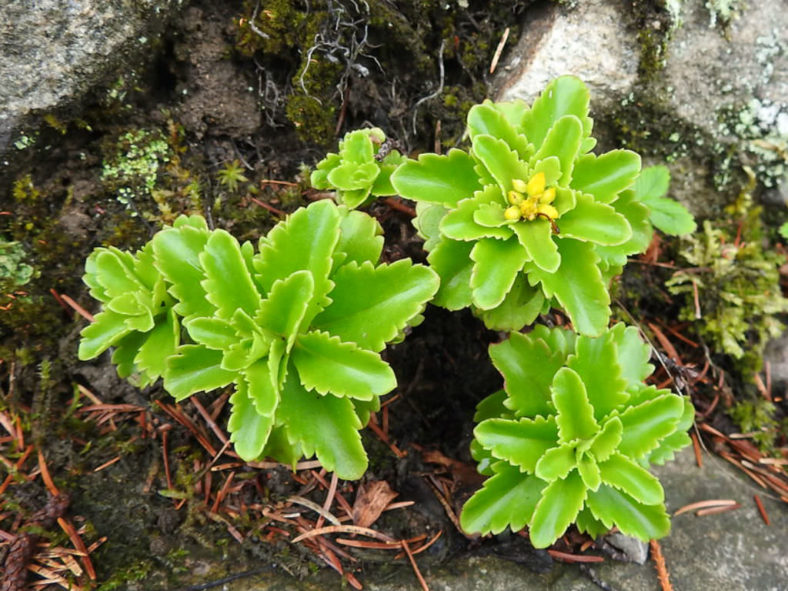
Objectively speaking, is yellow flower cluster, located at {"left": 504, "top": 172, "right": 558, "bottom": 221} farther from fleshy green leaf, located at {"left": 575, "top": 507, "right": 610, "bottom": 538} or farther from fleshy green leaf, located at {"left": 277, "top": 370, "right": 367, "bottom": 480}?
fleshy green leaf, located at {"left": 575, "top": 507, "right": 610, "bottom": 538}

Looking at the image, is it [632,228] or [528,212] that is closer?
[528,212]

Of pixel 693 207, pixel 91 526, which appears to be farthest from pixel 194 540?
pixel 693 207

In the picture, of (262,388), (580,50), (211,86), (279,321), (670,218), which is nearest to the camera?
(262,388)

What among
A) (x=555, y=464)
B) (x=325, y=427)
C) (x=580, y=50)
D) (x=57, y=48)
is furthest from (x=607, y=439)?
(x=57, y=48)

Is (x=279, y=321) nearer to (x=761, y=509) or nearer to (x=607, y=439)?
(x=607, y=439)

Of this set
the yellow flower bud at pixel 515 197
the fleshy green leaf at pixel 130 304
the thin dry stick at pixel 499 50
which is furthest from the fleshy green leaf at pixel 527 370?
the thin dry stick at pixel 499 50
